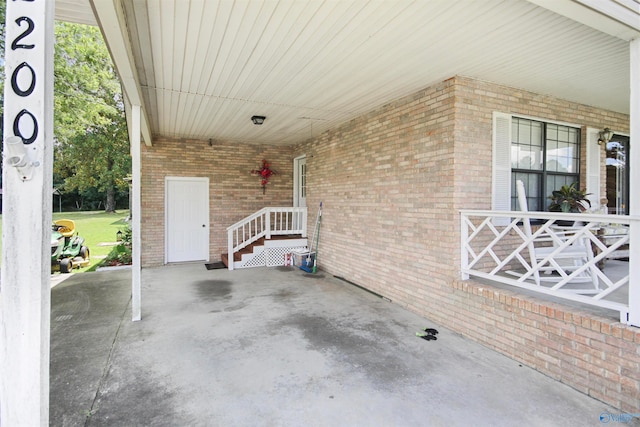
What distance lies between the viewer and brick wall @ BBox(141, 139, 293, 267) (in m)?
8.16

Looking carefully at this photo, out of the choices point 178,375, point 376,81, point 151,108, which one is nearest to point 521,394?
point 178,375

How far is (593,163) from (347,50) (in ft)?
14.9

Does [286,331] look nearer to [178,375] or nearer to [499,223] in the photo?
[178,375]

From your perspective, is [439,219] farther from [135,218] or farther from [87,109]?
[87,109]

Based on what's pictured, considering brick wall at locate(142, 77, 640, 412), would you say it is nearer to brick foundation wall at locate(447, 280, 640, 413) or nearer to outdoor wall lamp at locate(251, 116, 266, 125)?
brick foundation wall at locate(447, 280, 640, 413)

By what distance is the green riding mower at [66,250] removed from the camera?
7.41 m

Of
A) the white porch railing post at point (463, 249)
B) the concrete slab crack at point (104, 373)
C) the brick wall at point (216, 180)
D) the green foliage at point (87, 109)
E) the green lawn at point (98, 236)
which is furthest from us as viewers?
the green foliage at point (87, 109)

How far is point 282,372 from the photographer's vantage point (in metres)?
3.14

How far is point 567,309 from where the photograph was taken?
298 centimetres

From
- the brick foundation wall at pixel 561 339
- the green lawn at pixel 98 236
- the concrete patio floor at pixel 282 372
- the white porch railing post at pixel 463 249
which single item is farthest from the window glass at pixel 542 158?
the green lawn at pixel 98 236

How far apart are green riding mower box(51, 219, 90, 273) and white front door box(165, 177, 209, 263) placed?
6.94 feet

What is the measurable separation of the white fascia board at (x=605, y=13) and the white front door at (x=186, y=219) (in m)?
7.87

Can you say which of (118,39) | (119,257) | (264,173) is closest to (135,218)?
(118,39)

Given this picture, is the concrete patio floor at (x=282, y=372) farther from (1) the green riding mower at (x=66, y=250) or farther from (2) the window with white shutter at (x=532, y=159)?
(1) the green riding mower at (x=66, y=250)
